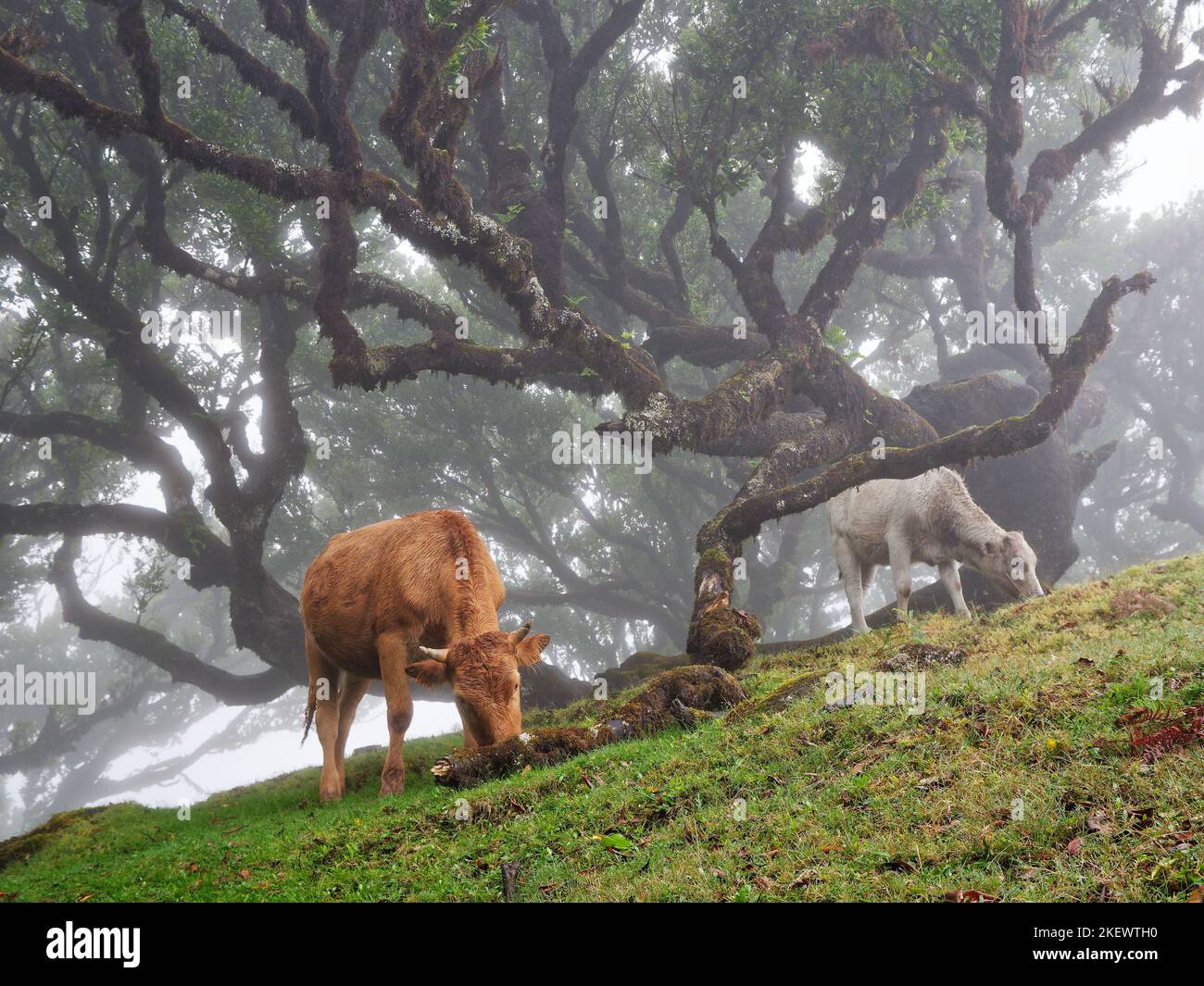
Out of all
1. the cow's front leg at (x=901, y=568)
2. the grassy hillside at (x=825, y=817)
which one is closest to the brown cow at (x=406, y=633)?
the grassy hillside at (x=825, y=817)

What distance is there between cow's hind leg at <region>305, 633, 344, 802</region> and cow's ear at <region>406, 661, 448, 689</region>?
3453mm

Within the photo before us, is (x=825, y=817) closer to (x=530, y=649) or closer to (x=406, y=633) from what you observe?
(x=530, y=649)

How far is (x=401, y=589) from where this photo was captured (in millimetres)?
10219

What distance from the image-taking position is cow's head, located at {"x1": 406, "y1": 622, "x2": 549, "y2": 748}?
8242 mm

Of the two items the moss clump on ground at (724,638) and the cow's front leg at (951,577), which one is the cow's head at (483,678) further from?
the cow's front leg at (951,577)

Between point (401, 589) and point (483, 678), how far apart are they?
242cm

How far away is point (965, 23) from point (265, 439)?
19.7 meters

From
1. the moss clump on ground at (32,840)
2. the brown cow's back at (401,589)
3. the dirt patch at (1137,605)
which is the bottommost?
the moss clump on ground at (32,840)

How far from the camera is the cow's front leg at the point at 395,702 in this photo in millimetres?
9656

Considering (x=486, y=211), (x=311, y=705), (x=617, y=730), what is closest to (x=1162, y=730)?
(x=617, y=730)

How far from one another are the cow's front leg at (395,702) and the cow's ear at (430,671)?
127 centimetres

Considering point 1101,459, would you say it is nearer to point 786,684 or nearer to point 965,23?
point 965,23
